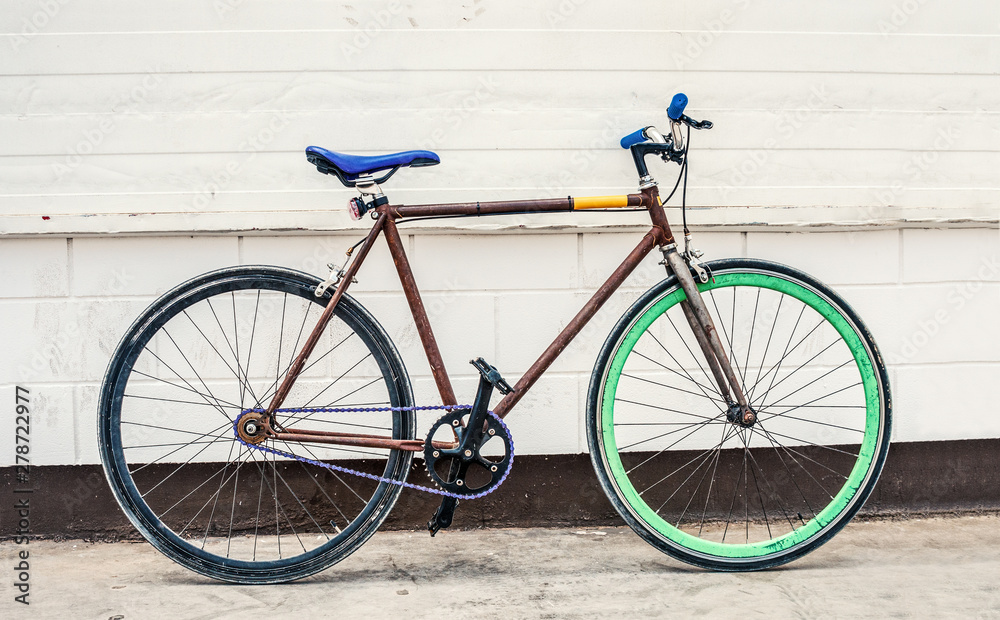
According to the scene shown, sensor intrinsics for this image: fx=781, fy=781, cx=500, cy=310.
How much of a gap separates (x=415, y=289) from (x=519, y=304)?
1.80 ft

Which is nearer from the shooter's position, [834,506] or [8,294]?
[834,506]

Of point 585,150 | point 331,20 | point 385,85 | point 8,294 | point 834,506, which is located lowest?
point 834,506

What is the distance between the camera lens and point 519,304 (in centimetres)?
304

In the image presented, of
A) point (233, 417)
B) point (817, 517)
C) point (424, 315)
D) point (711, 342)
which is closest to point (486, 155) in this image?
point (424, 315)

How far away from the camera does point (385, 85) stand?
2932mm

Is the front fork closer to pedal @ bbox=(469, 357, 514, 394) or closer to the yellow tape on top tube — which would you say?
the yellow tape on top tube

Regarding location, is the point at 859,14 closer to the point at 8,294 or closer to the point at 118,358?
the point at 118,358

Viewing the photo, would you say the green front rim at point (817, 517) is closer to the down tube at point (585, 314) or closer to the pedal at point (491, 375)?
the down tube at point (585, 314)

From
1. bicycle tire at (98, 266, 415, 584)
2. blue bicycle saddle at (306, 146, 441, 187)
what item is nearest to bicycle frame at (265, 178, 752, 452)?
blue bicycle saddle at (306, 146, 441, 187)

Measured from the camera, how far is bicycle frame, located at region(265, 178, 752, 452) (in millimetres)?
2529

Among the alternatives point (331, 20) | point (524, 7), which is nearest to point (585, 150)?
point (524, 7)

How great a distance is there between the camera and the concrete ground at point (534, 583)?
2.37 metres

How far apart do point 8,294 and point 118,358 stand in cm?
77

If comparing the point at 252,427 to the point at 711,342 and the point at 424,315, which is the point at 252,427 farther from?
the point at 711,342
